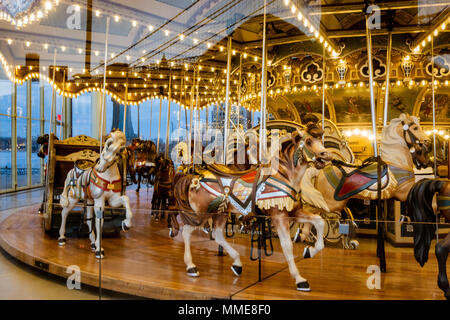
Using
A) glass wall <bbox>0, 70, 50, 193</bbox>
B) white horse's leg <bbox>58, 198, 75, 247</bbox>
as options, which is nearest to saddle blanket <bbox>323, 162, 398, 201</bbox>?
white horse's leg <bbox>58, 198, 75, 247</bbox>

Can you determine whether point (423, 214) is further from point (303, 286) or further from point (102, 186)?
point (102, 186)

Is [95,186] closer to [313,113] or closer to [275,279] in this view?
[275,279]

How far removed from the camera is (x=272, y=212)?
12.4ft

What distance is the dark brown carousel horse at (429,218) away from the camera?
330cm

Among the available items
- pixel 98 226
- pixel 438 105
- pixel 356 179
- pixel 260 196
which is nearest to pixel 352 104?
pixel 438 105

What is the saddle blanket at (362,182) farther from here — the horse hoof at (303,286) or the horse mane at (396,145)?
the horse hoof at (303,286)

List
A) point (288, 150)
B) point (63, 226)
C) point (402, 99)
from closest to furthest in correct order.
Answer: point (288, 150) < point (63, 226) < point (402, 99)

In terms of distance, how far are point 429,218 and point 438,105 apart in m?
6.88

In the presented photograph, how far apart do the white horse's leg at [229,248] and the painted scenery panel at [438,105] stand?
7.04m

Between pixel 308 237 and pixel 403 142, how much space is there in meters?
1.94

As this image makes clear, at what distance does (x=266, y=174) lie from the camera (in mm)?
3850

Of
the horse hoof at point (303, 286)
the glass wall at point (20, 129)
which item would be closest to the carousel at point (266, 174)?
the horse hoof at point (303, 286)

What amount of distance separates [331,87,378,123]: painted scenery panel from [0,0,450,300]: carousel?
32mm

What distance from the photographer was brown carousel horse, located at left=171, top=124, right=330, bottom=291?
12.1 ft
